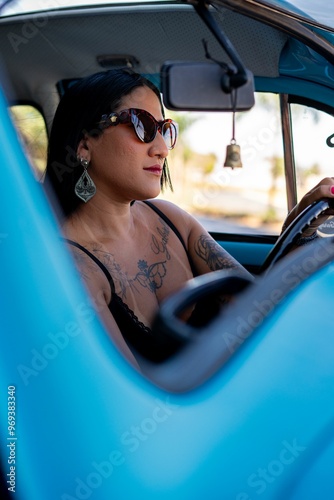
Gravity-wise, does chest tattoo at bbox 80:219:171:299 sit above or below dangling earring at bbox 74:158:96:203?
below

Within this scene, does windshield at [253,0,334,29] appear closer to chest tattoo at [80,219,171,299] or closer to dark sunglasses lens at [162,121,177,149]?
dark sunglasses lens at [162,121,177,149]

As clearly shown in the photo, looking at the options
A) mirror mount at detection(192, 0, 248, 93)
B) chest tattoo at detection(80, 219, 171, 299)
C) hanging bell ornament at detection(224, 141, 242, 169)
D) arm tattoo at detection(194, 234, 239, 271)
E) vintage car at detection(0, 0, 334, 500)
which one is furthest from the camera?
arm tattoo at detection(194, 234, 239, 271)

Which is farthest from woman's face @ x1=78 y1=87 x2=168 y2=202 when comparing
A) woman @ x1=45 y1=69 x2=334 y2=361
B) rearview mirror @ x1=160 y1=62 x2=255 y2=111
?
rearview mirror @ x1=160 y1=62 x2=255 y2=111

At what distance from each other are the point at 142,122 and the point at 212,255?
24.6 inches

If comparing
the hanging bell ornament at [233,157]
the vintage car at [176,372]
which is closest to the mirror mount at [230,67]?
the vintage car at [176,372]

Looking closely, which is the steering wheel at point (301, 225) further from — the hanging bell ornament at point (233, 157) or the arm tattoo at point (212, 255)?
the hanging bell ornament at point (233, 157)

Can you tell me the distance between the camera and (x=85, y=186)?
2027 millimetres

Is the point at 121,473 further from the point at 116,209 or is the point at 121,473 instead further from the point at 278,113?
the point at 278,113

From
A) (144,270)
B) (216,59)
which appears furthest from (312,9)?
(144,270)

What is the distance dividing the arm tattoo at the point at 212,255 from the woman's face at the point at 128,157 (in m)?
0.40

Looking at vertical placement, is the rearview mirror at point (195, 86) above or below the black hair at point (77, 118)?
above

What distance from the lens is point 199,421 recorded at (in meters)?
1.09

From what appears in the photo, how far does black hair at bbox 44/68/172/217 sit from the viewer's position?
1967 millimetres

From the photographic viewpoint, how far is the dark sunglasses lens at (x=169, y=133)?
1.94m
